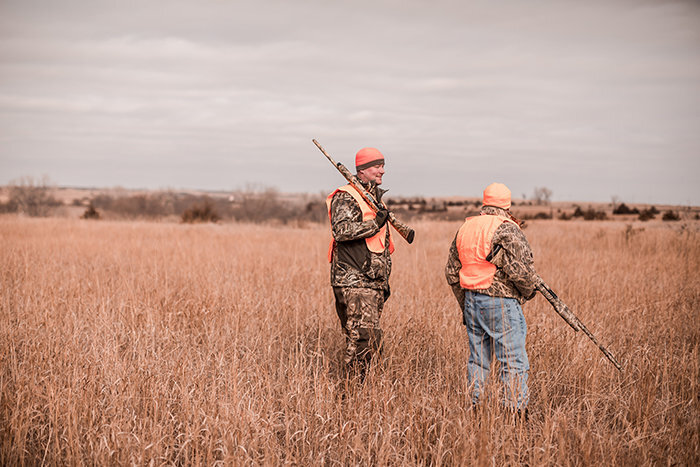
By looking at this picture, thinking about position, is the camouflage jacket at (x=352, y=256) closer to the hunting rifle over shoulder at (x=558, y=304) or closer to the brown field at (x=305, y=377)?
the brown field at (x=305, y=377)

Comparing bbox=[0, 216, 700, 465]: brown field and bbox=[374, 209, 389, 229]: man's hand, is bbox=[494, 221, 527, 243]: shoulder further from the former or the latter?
bbox=[0, 216, 700, 465]: brown field

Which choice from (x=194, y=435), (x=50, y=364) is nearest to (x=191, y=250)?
(x=50, y=364)

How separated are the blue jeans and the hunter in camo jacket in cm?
82

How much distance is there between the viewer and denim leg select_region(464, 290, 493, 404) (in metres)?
3.66

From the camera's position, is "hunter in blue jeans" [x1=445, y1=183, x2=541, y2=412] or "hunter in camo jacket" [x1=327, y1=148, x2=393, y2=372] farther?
"hunter in camo jacket" [x1=327, y1=148, x2=393, y2=372]

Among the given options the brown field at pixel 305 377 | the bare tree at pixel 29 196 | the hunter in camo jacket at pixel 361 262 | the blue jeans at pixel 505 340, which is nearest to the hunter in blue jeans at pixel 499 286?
the blue jeans at pixel 505 340

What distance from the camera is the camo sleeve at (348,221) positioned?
395cm

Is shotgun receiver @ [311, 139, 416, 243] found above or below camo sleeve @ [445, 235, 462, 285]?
above

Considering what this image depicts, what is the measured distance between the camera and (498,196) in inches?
143

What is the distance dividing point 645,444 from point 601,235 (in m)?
14.7

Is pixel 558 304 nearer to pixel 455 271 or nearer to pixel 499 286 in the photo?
pixel 499 286

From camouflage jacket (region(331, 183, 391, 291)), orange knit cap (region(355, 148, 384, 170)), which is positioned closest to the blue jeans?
camouflage jacket (region(331, 183, 391, 291))

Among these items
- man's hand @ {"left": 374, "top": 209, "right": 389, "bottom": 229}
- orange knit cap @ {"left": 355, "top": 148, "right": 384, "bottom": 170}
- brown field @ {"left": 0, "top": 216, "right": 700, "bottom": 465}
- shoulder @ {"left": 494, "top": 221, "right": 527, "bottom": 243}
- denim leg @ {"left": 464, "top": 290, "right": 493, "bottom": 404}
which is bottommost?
brown field @ {"left": 0, "top": 216, "right": 700, "bottom": 465}

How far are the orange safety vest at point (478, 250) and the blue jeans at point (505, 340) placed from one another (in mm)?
114
